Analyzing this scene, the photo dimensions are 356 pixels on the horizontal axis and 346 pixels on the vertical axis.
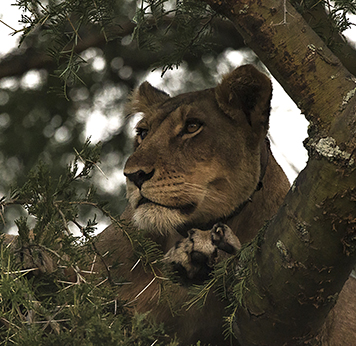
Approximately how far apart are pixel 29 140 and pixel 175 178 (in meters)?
2.51

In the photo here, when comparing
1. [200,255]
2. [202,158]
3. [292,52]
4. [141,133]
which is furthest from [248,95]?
[200,255]

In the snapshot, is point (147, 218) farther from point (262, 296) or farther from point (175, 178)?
point (262, 296)

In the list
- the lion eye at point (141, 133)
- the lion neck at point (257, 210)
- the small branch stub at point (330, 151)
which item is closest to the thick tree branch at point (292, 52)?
the small branch stub at point (330, 151)

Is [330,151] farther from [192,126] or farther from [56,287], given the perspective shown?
[192,126]

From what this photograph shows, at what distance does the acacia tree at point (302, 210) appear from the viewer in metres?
2.15

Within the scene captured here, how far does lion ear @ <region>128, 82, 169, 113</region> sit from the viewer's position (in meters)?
4.19

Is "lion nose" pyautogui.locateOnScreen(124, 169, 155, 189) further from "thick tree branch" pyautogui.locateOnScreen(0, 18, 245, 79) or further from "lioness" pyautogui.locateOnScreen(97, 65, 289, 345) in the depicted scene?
"thick tree branch" pyautogui.locateOnScreen(0, 18, 245, 79)

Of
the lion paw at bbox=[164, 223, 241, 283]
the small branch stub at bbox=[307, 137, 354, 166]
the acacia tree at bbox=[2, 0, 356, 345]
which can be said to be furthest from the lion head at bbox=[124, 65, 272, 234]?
the small branch stub at bbox=[307, 137, 354, 166]

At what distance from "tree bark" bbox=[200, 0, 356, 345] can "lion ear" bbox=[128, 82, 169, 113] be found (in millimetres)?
1717

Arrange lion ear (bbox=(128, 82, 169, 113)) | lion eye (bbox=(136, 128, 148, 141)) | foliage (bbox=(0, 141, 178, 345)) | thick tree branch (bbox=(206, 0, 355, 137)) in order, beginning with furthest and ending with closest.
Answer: lion ear (bbox=(128, 82, 169, 113)), lion eye (bbox=(136, 128, 148, 141)), thick tree branch (bbox=(206, 0, 355, 137)), foliage (bbox=(0, 141, 178, 345))

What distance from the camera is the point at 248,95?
3.51 metres

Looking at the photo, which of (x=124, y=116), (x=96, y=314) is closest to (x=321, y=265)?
(x=96, y=314)

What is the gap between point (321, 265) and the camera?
2225 millimetres

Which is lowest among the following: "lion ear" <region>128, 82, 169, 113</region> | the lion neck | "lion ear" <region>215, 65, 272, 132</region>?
the lion neck
